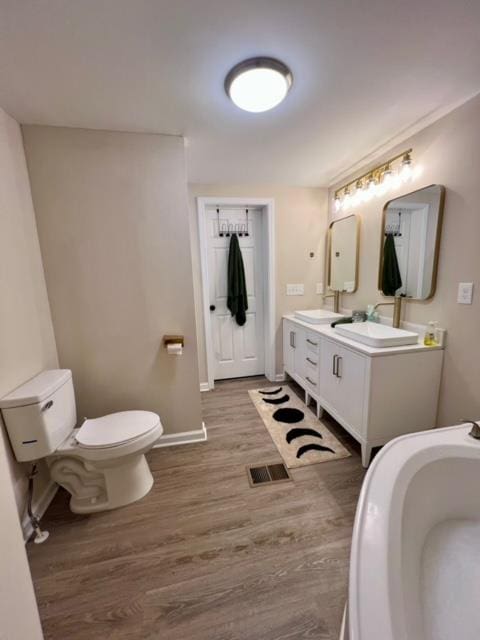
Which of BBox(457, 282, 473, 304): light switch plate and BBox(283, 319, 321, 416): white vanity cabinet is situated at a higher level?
BBox(457, 282, 473, 304): light switch plate

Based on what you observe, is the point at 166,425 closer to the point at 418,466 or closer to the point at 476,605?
the point at 418,466

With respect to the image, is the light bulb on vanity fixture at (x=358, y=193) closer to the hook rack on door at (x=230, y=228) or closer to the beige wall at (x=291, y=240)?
the beige wall at (x=291, y=240)

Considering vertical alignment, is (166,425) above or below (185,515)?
above

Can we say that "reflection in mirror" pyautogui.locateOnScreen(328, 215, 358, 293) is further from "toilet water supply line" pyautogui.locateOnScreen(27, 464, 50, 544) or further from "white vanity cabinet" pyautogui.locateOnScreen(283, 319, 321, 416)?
"toilet water supply line" pyautogui.locateOnScreen(27, 464, 50, 544)

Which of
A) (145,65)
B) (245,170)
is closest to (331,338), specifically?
(245,170)

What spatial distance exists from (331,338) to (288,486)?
3.47 feet

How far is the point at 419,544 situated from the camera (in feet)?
3.31

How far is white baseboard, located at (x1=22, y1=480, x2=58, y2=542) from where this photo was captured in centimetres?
136

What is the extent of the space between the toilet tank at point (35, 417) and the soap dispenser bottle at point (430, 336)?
7.49 ft

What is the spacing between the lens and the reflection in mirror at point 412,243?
1.73 metres

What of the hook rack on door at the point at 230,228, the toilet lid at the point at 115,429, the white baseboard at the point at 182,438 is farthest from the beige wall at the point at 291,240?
the toilet lid at the point at 115,429

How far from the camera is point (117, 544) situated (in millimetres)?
1327

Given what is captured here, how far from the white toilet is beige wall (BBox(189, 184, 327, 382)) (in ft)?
4.67

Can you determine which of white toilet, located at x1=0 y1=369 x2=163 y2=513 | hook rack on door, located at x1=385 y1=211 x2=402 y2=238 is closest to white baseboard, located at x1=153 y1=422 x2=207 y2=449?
white toilet, located at x1=0 y1=369 x2=163 y2=513
